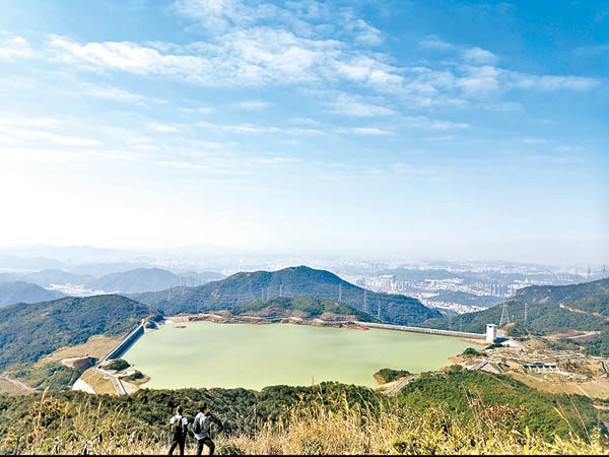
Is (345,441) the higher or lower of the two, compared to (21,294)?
higher

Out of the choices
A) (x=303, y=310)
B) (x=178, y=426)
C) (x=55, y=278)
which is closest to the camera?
(x=178, y=426)

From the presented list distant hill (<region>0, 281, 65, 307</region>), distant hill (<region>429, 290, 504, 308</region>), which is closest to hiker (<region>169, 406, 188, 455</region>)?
distant hill (<region>429, 290, 504, 308</region>)

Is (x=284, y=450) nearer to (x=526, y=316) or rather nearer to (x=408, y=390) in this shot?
(x=408, y=390)

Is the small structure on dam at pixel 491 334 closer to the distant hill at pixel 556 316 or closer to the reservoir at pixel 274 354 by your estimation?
the reservoir at pixel 274 354

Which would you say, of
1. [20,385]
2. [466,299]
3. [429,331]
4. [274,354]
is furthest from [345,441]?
[466,299]

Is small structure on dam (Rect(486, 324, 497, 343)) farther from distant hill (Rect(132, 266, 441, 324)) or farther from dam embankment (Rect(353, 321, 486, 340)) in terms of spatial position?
distant hill (Rect(132, 266, 441, 324))

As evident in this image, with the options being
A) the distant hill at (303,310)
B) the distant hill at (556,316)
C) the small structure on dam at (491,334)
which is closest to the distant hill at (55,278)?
the distant hill at (303,310)

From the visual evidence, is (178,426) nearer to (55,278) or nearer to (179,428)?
(179,428)

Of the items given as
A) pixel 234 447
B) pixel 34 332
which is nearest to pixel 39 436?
pixel 234 447
